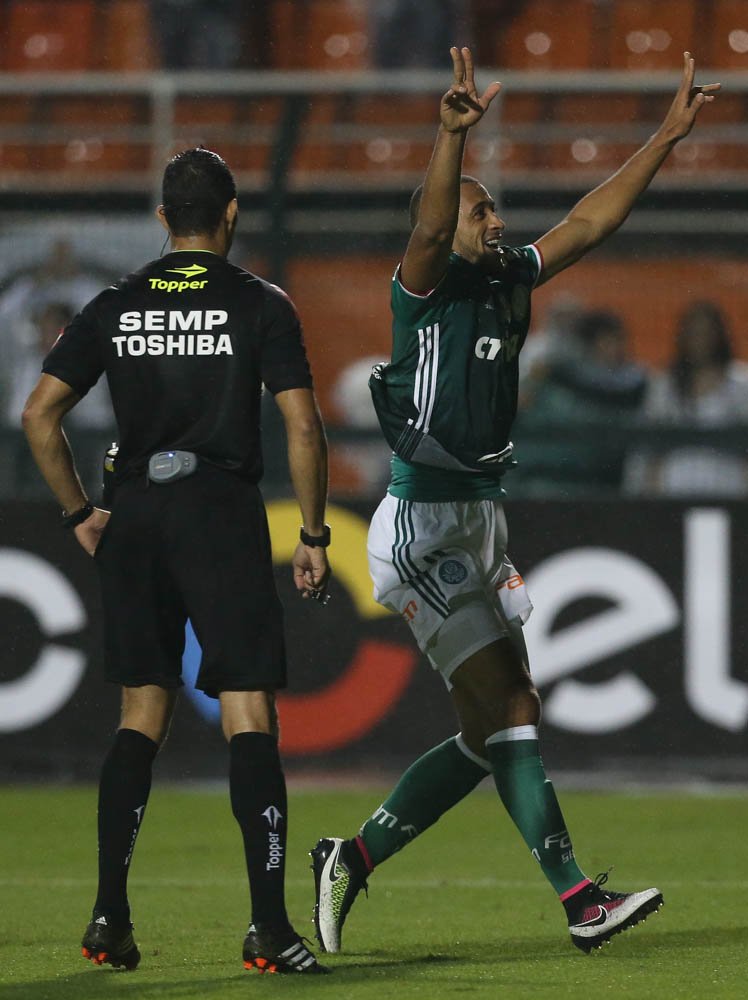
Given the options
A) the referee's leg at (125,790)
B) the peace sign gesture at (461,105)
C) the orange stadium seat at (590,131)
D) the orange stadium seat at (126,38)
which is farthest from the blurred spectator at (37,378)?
the orange stadium seat at (126,38)

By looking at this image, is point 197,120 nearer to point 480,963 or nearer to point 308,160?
point 308,160

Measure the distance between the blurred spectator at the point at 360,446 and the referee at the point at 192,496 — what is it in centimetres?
453

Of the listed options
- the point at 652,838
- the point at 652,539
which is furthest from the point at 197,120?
the point at 652,838

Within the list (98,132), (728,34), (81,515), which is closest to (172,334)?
(81,515)

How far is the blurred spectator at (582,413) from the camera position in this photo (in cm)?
898

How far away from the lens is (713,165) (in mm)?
10539

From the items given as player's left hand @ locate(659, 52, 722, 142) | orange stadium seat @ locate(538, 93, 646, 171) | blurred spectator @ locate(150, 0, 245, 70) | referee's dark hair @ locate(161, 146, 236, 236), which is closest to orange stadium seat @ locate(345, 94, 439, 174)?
orange stadium seat @ locate(538, 93, 646, 171)

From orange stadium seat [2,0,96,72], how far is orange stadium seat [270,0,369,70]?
163 centimetres

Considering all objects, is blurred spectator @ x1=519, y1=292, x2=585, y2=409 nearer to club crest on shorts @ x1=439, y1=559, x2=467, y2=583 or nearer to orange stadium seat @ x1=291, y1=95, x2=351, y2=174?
orange stadium seat @ x1=291, y1=95, x2=351, y2=174

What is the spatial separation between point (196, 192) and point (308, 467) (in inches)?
28.4

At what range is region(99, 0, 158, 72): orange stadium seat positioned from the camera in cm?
1461

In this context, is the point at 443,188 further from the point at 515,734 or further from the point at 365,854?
the point at 365,854

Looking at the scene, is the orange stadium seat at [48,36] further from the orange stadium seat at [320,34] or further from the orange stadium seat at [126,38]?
the orange stadium seat at [320,34]

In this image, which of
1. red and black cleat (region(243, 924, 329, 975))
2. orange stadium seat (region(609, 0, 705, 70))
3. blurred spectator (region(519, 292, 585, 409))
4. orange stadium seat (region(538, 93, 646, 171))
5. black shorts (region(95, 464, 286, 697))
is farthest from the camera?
orange stadium seat (region(609, 0, 705, 70))
